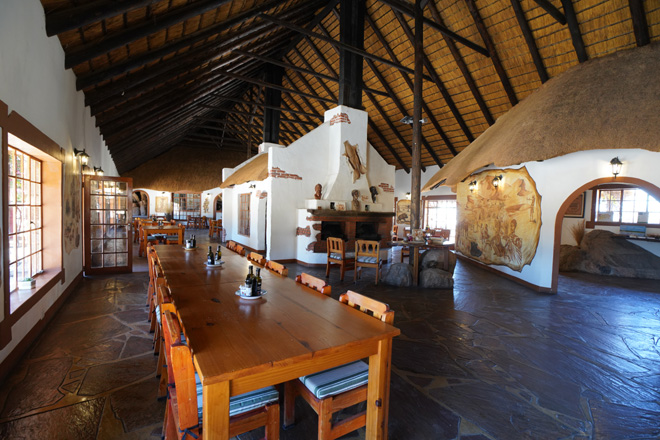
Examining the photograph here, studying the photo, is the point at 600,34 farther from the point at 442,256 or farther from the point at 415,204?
the point at 442,256

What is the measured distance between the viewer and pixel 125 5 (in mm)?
3410

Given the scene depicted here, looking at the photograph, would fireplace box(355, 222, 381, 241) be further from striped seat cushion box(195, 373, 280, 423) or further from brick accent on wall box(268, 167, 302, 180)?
striped seat cushion box(195, 373, 280, 423)

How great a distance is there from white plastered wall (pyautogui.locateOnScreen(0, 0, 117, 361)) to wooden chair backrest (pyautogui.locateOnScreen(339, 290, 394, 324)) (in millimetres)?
2929

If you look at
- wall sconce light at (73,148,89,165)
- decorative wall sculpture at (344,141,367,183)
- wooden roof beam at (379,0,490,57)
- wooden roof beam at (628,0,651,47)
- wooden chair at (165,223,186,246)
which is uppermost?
wooden roof beam at (379,0,490,57)

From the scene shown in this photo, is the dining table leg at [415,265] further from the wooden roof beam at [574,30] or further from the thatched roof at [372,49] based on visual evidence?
the wooden roof beam at [574,30]

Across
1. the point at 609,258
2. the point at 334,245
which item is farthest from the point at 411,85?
the point at 609,258

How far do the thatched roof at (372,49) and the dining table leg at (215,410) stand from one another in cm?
396

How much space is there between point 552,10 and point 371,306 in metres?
6.61

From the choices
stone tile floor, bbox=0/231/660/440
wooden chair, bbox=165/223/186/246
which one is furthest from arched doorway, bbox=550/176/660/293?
wooden chair, bbox=165/223/186/246

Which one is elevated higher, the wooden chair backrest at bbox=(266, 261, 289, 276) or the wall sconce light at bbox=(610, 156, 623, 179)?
the wall sconce light at bbox=(610, 156, 623, 179)

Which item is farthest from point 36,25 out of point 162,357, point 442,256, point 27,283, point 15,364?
point 442,256

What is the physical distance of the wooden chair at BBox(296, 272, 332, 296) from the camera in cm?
247

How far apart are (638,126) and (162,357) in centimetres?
644

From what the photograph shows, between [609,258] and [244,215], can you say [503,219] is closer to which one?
[609,258]
